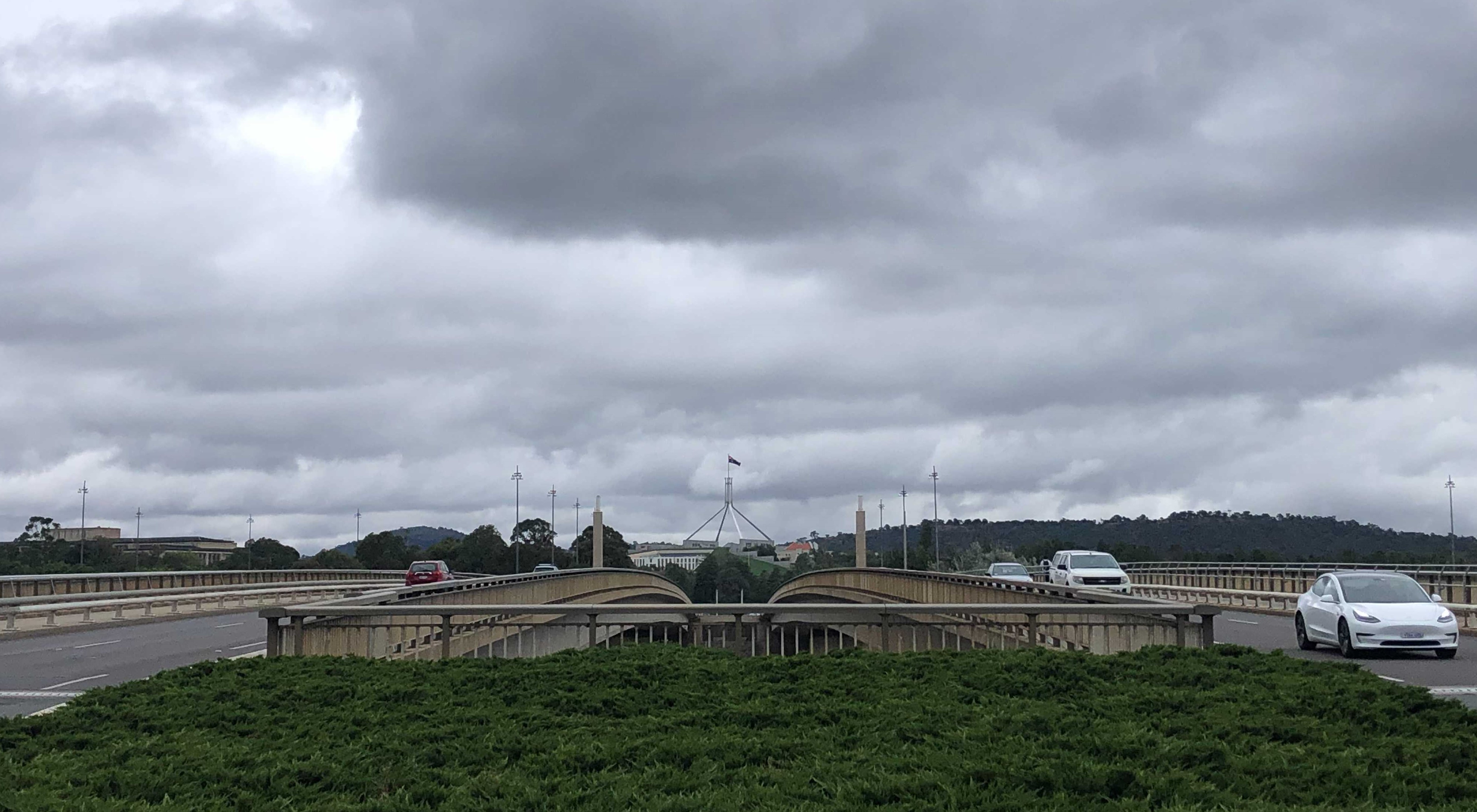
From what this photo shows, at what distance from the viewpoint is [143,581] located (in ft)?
194

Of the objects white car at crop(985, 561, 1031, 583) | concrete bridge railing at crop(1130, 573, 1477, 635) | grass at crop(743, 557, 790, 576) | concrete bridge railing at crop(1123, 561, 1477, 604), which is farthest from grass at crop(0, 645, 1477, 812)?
grass at crop(743, 557, 790, 576)

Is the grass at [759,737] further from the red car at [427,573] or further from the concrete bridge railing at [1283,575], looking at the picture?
the red car at [427,573]

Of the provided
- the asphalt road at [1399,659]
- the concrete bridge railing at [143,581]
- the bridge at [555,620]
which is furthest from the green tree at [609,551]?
the asphalt road at [1399,659]

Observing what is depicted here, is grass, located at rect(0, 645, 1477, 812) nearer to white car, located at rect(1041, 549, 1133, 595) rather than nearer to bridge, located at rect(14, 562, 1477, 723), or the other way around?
bridge, located at rect(14, 562, 1477, 723)

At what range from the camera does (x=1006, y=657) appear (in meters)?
14.8

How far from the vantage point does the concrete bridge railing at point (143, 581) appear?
49562 millimetres

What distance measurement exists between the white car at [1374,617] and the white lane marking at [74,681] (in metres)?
22.2

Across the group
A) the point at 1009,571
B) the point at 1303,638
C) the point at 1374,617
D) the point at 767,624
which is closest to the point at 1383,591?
the point at 1374,617

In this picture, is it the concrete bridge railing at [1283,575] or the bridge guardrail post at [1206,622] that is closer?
the bridge guardrail post at [1206,622]

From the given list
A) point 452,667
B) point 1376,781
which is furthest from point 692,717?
point 1376,781

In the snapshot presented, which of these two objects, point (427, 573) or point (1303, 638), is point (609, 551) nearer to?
point (427, 573)

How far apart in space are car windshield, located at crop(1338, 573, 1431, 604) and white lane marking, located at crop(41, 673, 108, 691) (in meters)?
22.7

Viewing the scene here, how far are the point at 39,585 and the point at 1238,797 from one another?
58.2m

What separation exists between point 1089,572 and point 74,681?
116 ft
